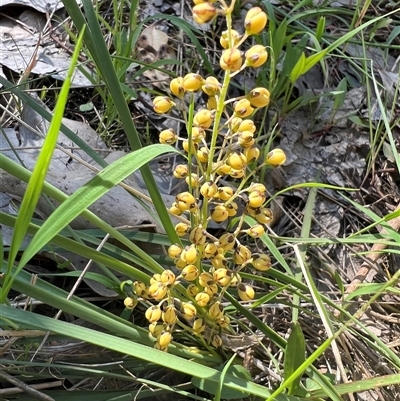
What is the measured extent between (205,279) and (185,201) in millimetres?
131

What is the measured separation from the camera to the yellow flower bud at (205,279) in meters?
0.81

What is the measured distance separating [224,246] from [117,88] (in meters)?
0.28

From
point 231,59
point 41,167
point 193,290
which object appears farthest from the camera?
point 193,290

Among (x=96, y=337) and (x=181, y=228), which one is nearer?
(x=96, y=337)

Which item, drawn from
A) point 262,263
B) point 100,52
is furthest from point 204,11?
point 262,263

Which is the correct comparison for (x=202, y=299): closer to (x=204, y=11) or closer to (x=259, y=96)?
(x=259, y=96)

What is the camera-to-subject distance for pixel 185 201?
2.49 ft

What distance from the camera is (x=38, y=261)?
1.14m

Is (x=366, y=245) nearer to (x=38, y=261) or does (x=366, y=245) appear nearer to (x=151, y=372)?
(x=151, y=372)

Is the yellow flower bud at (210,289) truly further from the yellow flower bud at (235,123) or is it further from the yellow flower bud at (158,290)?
the yellow flower bud at (235,123)

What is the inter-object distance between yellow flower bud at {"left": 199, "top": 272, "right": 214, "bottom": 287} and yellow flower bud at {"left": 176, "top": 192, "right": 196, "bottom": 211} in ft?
0.37

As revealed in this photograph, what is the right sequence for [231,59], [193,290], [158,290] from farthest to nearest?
[193,290] < [158,290] < [231,59]

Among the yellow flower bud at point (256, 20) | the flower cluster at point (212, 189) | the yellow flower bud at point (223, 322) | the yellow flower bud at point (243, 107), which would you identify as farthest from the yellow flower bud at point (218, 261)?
the yellow flower bud at point (256, 20)

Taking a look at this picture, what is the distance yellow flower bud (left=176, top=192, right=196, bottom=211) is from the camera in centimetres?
76
